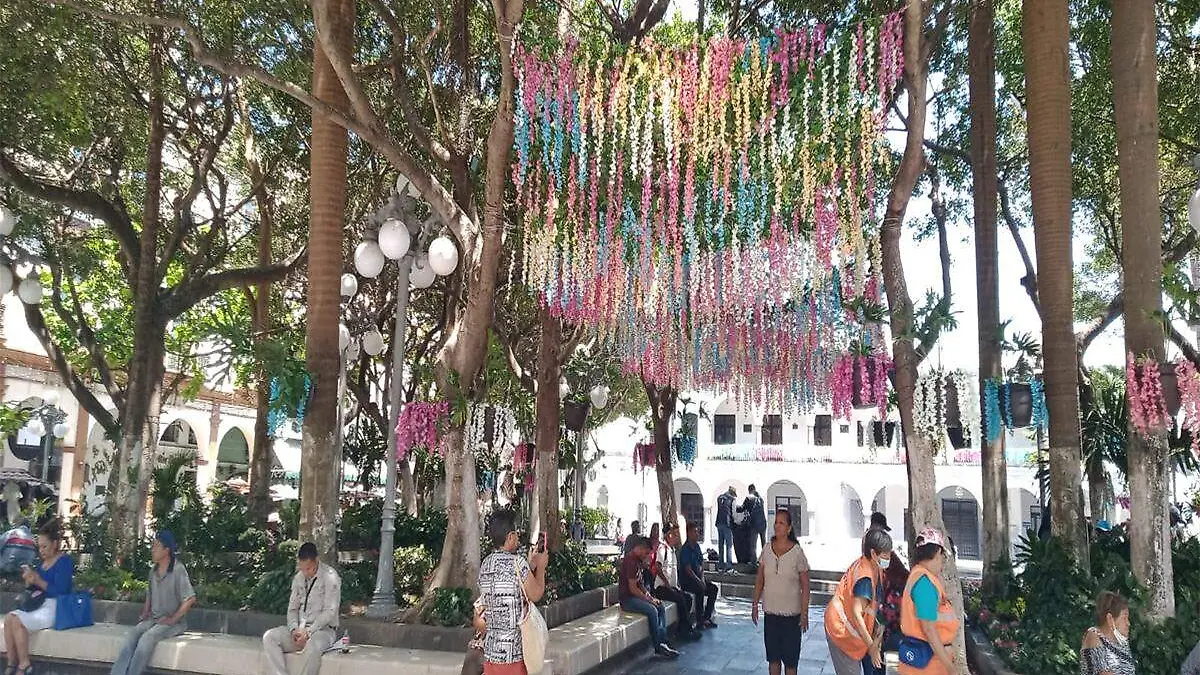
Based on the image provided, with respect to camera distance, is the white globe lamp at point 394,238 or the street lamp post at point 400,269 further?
the white globe lamp at point 394,238

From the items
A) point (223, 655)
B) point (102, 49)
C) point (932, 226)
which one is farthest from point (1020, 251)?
point (102, 49)

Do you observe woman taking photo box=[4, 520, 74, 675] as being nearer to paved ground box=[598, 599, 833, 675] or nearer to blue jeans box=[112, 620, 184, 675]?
blue jeans box=[112, 620, 184, 675]

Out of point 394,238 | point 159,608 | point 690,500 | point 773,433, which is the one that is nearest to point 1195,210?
point 394,238

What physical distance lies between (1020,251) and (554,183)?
26.9ft

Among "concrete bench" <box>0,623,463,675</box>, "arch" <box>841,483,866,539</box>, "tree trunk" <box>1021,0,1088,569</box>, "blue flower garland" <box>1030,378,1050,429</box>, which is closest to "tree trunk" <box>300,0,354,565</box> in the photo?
"concrete bench" <box>0,623,463,675</box>

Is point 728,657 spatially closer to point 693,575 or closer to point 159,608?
point 693,575

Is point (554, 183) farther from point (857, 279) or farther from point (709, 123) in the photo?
point (857, 279)

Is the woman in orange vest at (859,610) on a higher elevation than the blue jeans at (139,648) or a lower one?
higher

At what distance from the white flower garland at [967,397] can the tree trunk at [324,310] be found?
579cm

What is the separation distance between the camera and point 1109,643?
14.9ft

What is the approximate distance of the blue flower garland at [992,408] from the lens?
8.30 m

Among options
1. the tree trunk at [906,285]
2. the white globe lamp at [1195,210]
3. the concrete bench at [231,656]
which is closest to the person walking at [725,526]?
the concrete bench at [231,656]

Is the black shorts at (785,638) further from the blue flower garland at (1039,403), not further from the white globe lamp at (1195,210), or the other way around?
the white globe lamp at (1195,210)

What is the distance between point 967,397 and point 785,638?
305 cm
